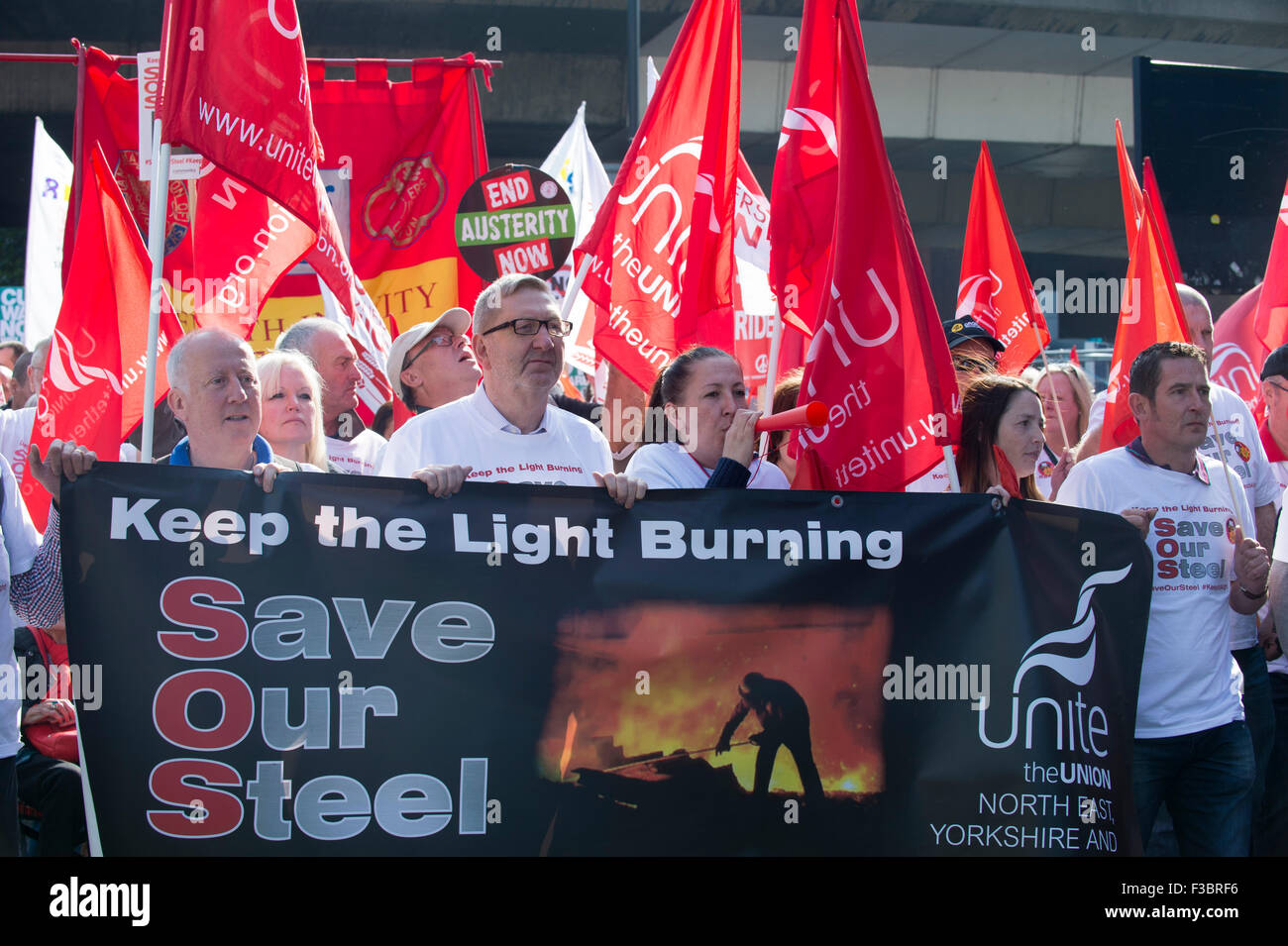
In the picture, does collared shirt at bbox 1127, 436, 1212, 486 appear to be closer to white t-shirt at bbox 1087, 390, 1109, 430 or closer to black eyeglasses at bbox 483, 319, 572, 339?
white t-shirt at bbox 1087, 390, 1109, 430

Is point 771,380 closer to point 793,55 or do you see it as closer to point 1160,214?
point 1160,214

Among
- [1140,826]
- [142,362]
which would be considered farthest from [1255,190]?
[142,362]

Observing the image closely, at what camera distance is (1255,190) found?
23.1ft

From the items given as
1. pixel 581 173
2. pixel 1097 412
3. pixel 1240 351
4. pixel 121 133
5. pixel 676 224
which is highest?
pixel 581 173

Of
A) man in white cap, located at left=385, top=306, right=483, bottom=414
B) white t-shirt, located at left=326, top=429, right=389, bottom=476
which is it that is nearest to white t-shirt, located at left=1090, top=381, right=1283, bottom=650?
man in white cap, located at left=385, top=306, right=483, bottom=414

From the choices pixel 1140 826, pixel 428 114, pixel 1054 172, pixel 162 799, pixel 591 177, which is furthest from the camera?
pixel 1054 172

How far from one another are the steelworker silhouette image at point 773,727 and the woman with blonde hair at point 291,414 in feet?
5.58

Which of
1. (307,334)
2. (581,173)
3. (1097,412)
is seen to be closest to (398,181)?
(581,173)

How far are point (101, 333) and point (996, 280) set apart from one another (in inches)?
183

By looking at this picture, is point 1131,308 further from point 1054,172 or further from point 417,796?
point 1054,172

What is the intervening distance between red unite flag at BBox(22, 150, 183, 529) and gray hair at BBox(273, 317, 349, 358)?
413 mm

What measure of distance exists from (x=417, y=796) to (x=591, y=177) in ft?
20.4

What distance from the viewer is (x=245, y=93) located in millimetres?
4309

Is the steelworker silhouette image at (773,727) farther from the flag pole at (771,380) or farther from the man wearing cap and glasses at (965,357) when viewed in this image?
the flag pole at (771,380)
